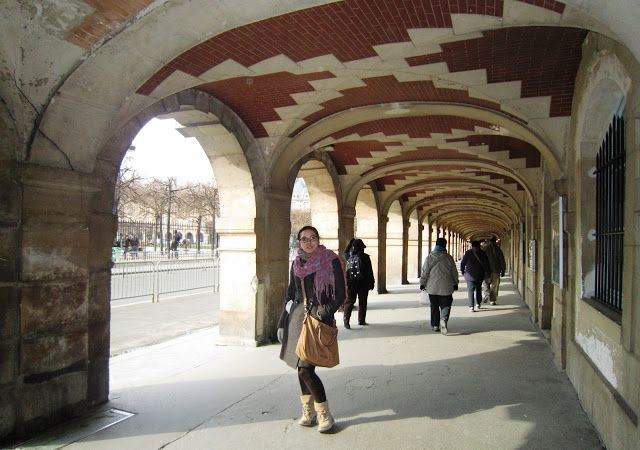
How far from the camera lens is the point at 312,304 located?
11.4 ft

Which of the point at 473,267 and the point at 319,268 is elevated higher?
the point at 319,268

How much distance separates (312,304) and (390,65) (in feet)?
8.73

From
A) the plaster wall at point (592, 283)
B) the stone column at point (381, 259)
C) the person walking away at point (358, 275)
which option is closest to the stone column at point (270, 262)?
the person walking away at point (358, 275)

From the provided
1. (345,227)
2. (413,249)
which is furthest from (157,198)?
(345,227)

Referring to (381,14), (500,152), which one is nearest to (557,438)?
(381,14)

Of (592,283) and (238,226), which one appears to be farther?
(238,226)

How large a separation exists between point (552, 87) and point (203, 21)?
366 cm

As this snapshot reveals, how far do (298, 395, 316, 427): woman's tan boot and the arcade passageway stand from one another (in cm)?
177

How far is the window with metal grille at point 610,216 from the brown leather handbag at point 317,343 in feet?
6.69

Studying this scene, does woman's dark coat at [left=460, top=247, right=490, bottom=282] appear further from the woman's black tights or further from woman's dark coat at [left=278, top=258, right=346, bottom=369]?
the woman's black tights

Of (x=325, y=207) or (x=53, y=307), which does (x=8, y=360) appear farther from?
(x=325, y=207)

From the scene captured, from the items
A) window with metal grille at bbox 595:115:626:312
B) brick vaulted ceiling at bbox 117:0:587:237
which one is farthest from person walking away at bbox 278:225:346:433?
window with metal grille at bbox 595:115:626:312

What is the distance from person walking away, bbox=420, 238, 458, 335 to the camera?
6.90 m

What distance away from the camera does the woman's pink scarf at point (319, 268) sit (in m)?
3.46
